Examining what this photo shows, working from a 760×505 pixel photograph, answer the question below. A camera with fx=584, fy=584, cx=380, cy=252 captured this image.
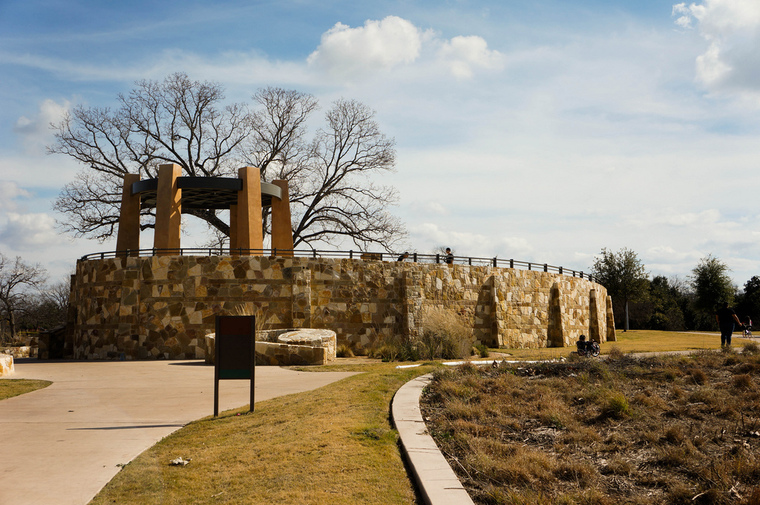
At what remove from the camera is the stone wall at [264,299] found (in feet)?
78.8

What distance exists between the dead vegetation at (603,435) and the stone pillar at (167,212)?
63.8ft

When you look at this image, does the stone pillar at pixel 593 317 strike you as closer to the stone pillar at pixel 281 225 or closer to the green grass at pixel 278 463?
the stone pillar at pixel 281 225

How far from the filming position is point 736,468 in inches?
209

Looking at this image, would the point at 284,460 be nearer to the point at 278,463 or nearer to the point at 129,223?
the point at 278,463

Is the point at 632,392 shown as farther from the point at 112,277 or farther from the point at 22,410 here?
the point at 112,277

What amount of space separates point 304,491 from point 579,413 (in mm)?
4485

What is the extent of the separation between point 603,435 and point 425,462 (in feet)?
8.35

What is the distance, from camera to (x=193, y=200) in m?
31.9

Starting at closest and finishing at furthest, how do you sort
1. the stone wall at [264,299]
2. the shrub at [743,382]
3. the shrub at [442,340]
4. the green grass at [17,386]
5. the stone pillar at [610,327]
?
the shrub at [743,382] → the green grass at [17,386] → the shrub at [442,340] → the stone wall at [264,299] → the stone pillar at [610,327]

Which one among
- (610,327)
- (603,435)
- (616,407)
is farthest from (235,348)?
(610,327)

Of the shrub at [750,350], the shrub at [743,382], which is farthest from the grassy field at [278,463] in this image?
the shrub at [750,350]

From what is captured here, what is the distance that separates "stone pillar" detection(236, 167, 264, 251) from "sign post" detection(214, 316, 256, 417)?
18.6 metres

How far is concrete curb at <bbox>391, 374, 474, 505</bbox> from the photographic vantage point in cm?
482

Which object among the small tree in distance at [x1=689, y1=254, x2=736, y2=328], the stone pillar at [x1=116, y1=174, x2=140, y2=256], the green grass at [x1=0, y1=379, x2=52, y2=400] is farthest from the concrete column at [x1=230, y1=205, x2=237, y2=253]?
the small tree in distance at [x1=689, y1=254, x2=736, y2=328]
